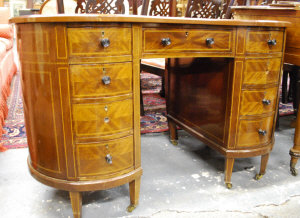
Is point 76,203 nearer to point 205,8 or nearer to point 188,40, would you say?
point 188,40

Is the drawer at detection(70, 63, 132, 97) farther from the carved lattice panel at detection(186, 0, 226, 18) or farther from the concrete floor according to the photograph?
the carved lattice panel at detection(186, 0, 226, 18)

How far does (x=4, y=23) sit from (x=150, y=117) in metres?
3.40

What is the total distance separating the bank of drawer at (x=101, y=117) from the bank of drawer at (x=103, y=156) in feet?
0.18

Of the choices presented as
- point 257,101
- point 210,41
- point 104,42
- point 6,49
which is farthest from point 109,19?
point 6,49

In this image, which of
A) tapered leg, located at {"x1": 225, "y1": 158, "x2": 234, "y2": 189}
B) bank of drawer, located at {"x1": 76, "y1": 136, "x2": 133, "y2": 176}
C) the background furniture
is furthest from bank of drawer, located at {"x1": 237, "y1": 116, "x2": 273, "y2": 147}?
the background furniture

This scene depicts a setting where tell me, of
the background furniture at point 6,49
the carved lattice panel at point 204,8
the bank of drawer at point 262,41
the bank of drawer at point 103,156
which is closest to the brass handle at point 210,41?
the bank of drawer at point 262,41

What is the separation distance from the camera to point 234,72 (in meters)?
1.53

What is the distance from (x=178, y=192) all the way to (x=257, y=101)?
678 mm

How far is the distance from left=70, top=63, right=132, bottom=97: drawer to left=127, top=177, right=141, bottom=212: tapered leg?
1.56 feet

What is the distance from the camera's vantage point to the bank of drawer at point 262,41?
1.49m

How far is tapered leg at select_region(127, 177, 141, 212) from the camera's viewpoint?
1433 millimetres

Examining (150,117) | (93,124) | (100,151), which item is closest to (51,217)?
(100,151)

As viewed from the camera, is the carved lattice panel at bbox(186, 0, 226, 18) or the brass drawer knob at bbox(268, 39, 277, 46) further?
the carved lattice panel at bbox(186, 0, 226, 18)

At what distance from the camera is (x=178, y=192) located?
1.64 meters
